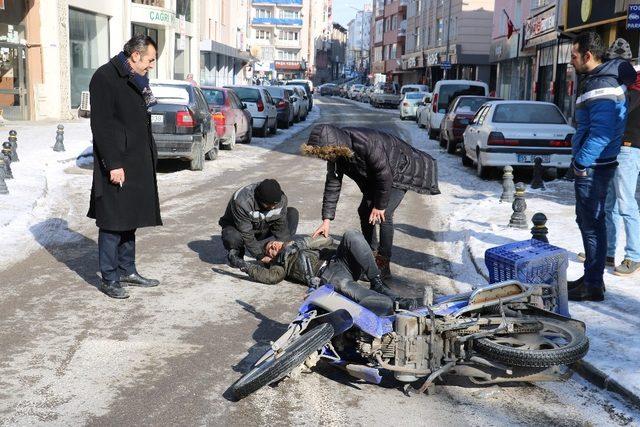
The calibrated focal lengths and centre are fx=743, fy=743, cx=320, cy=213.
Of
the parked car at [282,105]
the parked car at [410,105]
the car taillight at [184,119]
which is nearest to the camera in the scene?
the car taillight at [184,119]

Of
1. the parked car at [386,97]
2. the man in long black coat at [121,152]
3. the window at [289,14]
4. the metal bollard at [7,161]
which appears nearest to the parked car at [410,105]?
the parked car at [386,97]

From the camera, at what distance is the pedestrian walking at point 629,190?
6977mm

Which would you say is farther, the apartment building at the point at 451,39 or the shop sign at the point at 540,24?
the apartment building at the point at 451,39

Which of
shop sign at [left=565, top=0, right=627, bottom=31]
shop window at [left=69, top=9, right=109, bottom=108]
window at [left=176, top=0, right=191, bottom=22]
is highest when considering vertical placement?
window at [left=176, top=0, right=191, bottom=22]

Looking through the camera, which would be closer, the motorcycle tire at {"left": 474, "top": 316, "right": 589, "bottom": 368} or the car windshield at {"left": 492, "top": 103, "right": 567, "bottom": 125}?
the motorcycle tire at {"left": 474, "top": 316, "right": 589, "bottom": 368}

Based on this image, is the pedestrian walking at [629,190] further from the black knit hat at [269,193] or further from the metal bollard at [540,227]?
the black knit hat at [269,193]

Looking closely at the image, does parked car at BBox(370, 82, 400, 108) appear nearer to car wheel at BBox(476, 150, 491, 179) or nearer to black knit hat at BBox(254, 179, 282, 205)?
car wheel at BBox(476, 150, 491, 179)

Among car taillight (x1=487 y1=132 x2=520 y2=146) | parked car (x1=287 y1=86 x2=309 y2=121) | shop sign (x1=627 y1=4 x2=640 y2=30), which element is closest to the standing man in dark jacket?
car taillight (x1=487 y1=132 x2=520 y2=146)

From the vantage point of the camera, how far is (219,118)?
61.7 feet

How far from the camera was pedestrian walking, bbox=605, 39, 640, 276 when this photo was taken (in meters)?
6.98

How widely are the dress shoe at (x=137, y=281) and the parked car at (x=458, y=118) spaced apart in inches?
548

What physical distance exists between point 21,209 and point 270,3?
11771cm

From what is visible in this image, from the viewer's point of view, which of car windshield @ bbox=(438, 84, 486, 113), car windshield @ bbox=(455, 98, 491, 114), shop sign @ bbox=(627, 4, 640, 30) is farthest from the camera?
car windshield @ bbox=(438, 84, 486, 113)

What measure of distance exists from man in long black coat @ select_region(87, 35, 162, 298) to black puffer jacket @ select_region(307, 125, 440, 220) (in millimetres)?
1556
